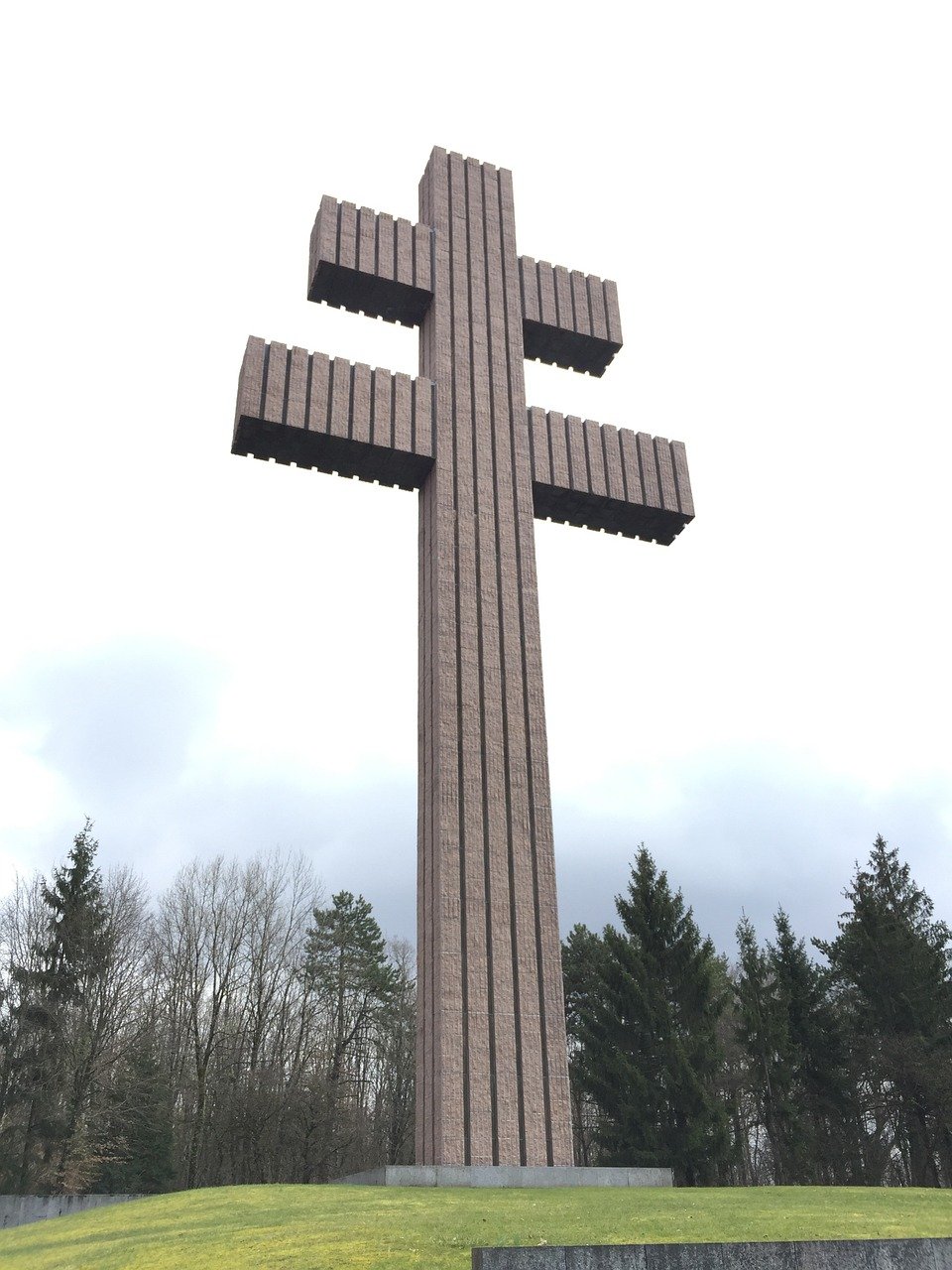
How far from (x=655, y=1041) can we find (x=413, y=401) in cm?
1918

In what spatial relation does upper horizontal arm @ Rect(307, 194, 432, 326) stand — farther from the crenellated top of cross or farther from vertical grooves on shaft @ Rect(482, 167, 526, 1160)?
vertical grooves on shaft @ Rect(482, 167, 526, 1160)

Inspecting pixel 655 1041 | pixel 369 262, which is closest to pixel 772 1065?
pixel 655 1041

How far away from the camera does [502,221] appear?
707 inches

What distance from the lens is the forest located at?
1017 inches

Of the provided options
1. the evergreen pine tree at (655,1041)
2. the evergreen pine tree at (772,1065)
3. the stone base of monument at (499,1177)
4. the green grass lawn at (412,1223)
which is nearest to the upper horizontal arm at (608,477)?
the stone base of monument at (499,1177)

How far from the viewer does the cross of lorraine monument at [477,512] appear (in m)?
12.2

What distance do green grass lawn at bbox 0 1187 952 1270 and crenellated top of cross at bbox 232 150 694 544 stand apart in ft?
32.0

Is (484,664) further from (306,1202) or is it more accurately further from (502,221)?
(502,221)

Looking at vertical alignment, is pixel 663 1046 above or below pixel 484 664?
below

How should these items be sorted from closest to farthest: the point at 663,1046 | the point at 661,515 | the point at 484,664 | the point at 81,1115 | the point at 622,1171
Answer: the point at 622,1171, the point at 484,664, the point at 661,515, the point at 81,1115, the point at 663,1046

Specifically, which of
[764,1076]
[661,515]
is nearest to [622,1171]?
[661,515]

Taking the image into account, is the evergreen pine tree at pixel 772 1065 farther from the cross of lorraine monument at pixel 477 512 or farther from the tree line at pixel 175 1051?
the cross of lorraine monument at pixel 477 512

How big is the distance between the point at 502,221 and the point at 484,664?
8414mm

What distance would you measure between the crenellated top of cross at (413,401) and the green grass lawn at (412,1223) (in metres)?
9.74
